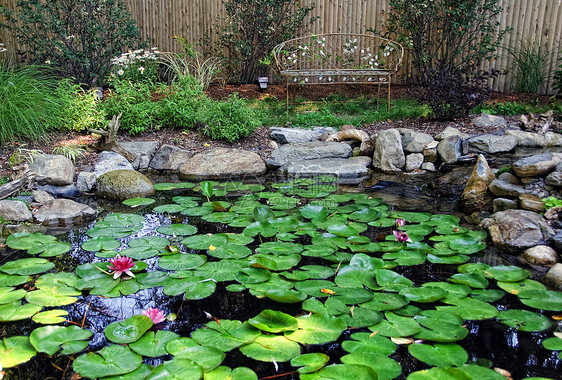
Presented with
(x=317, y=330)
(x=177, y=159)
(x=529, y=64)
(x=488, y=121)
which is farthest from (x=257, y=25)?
(x=317, y=330)

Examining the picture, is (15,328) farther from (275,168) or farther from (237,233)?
(275,168)

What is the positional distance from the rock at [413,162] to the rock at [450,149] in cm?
23

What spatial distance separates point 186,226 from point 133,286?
1.00m

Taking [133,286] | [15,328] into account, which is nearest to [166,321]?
[133,286]

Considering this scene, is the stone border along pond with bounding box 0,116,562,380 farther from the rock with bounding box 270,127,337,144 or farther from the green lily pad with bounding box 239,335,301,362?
the rock with bounding box 270,127,337,144

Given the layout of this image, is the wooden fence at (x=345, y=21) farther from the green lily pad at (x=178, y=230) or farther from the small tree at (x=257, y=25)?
the green lily pad at (x=178, y=230)

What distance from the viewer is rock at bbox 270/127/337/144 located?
616 cm

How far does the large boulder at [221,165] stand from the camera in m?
5.37

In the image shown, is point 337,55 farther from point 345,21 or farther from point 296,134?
point 296,134

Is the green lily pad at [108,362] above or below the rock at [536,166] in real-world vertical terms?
below

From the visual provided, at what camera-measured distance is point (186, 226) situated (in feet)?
11.8

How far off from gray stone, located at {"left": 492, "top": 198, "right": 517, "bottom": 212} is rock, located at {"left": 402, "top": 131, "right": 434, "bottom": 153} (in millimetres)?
1723

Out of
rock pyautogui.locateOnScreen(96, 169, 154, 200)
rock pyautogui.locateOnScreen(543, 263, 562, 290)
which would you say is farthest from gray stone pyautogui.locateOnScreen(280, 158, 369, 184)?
rock pyautogui.locateOnScreen(543, 263, 562, 290)

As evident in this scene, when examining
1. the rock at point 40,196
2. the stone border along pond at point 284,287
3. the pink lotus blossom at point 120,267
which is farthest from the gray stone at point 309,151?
the pink lotus blossom at point 120,267
